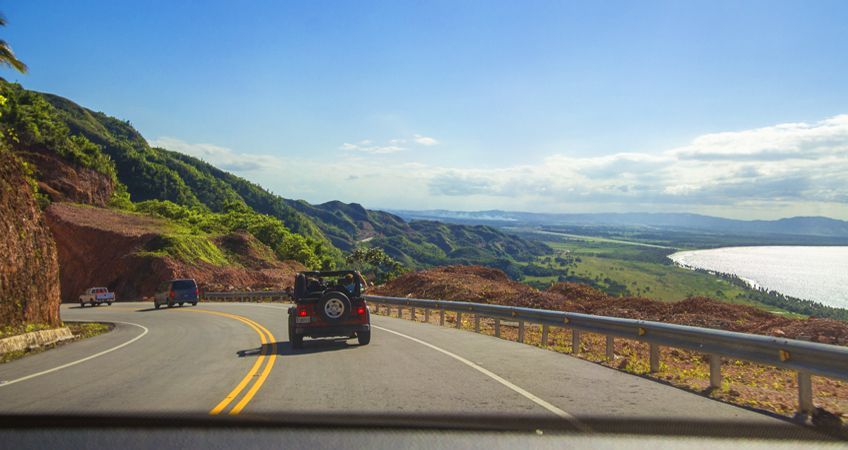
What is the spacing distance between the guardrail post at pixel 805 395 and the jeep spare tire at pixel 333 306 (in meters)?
9.08

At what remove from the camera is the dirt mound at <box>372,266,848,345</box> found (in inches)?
568

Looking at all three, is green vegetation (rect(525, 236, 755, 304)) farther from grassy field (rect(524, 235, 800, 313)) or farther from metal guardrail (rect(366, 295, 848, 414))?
metal guardrail (rect(366, 295, 848, 414))

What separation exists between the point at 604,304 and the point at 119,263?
184ft

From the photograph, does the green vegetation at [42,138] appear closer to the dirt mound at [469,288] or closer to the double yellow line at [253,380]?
the dirt mound at [469,288]

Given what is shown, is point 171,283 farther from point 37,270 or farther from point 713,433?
point 713,433

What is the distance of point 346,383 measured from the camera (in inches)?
344

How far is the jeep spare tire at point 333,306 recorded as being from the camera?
44.3 ft

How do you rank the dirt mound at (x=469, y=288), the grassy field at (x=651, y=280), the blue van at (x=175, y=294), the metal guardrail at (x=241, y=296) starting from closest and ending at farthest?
the dirt mound at (x=469, y=288)
the blue van at (x=175, y=294)
the metal guardrail at (x=241, y=296)
the grassy field at (x=651, y=280)

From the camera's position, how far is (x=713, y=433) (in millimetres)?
5930

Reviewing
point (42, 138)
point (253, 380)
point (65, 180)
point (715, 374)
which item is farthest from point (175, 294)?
point (42, 138)

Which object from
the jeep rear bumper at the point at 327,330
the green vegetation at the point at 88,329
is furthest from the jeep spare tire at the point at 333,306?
the green vegetation at the point at 88,329

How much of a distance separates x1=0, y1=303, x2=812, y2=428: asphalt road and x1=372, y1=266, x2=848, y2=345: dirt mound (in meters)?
6.79

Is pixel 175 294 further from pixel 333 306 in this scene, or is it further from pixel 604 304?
pixel 333 306

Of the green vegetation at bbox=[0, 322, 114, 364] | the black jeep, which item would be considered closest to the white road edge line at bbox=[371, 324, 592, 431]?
the black jeep
